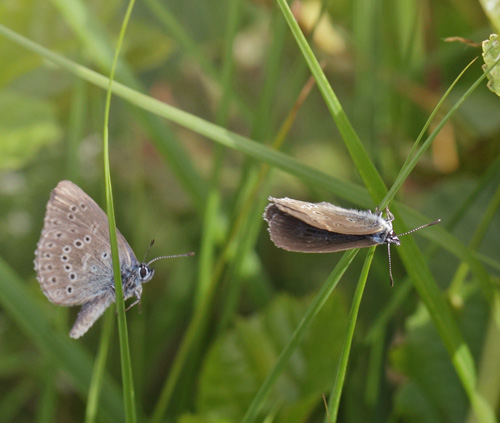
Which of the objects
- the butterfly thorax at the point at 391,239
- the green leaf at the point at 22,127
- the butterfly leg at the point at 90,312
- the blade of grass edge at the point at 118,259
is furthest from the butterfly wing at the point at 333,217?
the green leaf at the point at 22,127

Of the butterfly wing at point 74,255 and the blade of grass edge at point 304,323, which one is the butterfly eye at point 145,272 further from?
the blade of grass edge at point 304,323

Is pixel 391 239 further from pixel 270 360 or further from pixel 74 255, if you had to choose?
pixel 270 360

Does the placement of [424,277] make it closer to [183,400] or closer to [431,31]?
[183,400]

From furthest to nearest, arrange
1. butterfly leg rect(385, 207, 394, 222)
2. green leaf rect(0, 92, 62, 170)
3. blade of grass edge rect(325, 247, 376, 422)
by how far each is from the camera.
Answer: green leaf rect(0, 92, 62, 170) < butterfly leg rect(385, 207, 394, 222) < blade of grass edge rect(325, 247, 376, 422)

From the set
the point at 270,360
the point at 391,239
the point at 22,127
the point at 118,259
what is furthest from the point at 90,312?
the point at 22,127

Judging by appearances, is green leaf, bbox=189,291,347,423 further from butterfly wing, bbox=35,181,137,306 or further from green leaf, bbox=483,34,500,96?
green leaf, bbox=483,34,500,96

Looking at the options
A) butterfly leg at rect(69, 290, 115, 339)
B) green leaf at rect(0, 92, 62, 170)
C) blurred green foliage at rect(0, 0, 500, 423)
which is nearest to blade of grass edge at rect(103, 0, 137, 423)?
butterfly leg at rect(69, 290, 115, 339)

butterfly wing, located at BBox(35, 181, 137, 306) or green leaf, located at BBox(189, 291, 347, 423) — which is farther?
green leaf, located at BBox(189, 291, 347, 423)

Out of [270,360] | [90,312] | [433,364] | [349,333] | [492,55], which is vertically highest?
[492,55]
